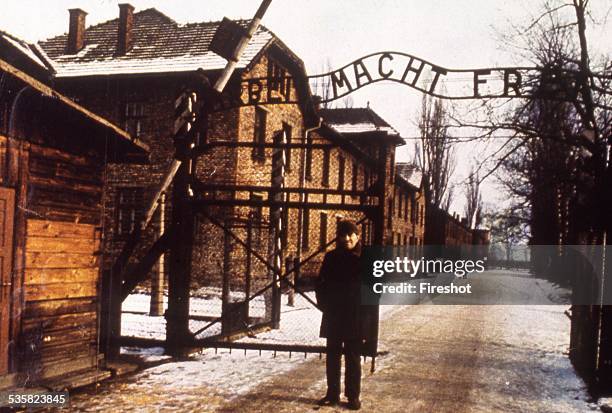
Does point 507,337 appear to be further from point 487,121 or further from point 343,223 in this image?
point 343,223

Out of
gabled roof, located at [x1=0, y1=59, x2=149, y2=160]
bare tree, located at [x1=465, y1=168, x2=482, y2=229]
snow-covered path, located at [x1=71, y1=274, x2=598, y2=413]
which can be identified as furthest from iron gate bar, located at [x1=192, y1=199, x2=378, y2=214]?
bare tree, located at [x1=465, y1=168, x2=482, y2=229]

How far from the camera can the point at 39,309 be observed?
7164 mm

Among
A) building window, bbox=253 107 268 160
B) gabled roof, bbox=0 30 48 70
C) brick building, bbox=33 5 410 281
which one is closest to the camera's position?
gabled roof, bbox=0 30 48 70

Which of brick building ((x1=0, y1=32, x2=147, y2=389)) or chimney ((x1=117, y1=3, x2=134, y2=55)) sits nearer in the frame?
brick building ((x1=0, y1=32, x2=147, y2=389))

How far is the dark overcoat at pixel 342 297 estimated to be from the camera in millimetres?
6809

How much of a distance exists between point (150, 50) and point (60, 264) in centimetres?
1476

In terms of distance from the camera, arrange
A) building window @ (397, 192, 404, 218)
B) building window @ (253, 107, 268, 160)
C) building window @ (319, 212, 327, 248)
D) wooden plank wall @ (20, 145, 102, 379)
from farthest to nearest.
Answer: building window @ (397, 192, 404, 218) < building window @ (319, 212, 327, 248) < building window @ (253, 107, 268, 160) < wooden plank wall @ (20, 145, 102, 379)

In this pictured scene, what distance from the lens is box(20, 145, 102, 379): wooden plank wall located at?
7047 millimetres

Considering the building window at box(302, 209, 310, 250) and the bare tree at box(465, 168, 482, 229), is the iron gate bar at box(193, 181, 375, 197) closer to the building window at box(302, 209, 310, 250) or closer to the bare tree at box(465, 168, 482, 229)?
the building window at box(302, 209, 310, 250)

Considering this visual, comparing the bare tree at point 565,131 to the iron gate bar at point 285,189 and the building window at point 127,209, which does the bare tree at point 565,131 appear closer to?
the iron gate bar at point 285,189

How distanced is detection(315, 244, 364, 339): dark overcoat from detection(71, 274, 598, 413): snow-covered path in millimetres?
886

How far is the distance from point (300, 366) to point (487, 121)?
863 cm

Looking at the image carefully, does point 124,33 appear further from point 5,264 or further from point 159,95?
point 5,264

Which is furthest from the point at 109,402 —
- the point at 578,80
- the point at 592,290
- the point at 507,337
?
the point at 507,337
